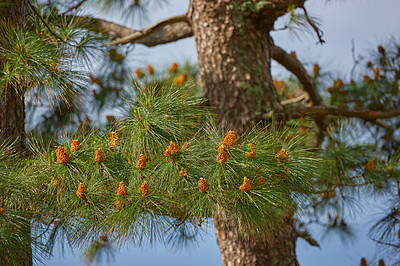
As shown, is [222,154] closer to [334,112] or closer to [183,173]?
[183,173]

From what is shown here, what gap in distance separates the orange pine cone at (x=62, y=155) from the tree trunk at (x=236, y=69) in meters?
0.74

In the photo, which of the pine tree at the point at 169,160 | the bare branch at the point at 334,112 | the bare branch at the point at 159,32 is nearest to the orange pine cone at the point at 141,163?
the pine tree at the point at 169,160

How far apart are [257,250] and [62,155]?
815 millimetres

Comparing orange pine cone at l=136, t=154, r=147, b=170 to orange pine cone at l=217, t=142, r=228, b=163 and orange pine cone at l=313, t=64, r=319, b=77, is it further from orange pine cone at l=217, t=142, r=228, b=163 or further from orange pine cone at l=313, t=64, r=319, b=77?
orange pine cone at l=313, t=64, r=319, b=77

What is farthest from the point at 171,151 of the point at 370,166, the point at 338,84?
the point at 338,84

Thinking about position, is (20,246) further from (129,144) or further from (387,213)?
(387,213)

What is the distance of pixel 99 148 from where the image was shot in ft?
3.14

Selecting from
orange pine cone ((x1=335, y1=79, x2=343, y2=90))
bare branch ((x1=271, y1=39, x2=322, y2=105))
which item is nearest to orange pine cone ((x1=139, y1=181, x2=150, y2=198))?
bare branch ((x1=271, y1=39, x2=322, y2=105))

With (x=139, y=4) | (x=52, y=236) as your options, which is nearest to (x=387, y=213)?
(x=52, y=236)

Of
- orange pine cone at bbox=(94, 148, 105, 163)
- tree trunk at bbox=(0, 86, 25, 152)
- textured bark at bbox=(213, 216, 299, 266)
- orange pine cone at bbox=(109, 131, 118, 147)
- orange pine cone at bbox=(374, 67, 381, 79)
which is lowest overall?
textured bark at bbox=(213, 216, 299, 266)

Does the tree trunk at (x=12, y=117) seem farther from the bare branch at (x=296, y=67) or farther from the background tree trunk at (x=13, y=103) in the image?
the bare branch at (x=296, y=67)

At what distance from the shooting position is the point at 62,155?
94cm

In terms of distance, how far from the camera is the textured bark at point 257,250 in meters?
1.53

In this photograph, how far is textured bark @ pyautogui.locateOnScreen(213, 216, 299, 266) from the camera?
1.53m
